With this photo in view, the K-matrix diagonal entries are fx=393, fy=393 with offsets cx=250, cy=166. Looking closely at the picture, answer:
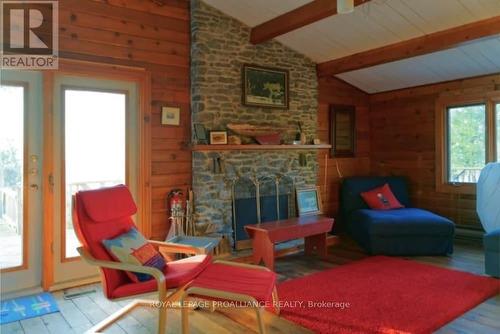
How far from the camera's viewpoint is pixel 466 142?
17.8 ft

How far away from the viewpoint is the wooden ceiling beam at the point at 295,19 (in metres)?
3.75

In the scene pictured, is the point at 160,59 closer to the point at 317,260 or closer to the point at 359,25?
the point at 359,25

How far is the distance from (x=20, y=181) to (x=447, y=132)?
17.5 feet

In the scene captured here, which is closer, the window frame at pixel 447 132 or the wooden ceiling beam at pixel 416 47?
the wooden ceiling beam at pixel 416 47

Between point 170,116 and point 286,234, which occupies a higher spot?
point 170,116

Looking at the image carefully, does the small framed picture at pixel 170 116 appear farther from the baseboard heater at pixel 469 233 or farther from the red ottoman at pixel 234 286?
the baseboard heater at pixel 469 233

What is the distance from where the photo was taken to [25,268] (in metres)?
3.54

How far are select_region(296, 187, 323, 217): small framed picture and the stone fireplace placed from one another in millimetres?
119

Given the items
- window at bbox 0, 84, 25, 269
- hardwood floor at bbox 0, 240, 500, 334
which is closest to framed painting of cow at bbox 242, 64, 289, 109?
window at bbox 0, 84, 25, 269

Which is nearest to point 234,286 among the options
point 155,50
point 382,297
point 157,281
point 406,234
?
point 157,281

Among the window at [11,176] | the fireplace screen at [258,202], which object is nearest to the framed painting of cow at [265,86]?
the fireplace screen at [258,202]

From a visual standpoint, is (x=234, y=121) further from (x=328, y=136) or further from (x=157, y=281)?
(x=157, y=281)

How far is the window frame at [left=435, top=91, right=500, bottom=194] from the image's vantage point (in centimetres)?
509

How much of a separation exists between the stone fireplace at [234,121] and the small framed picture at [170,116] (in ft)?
0.61
